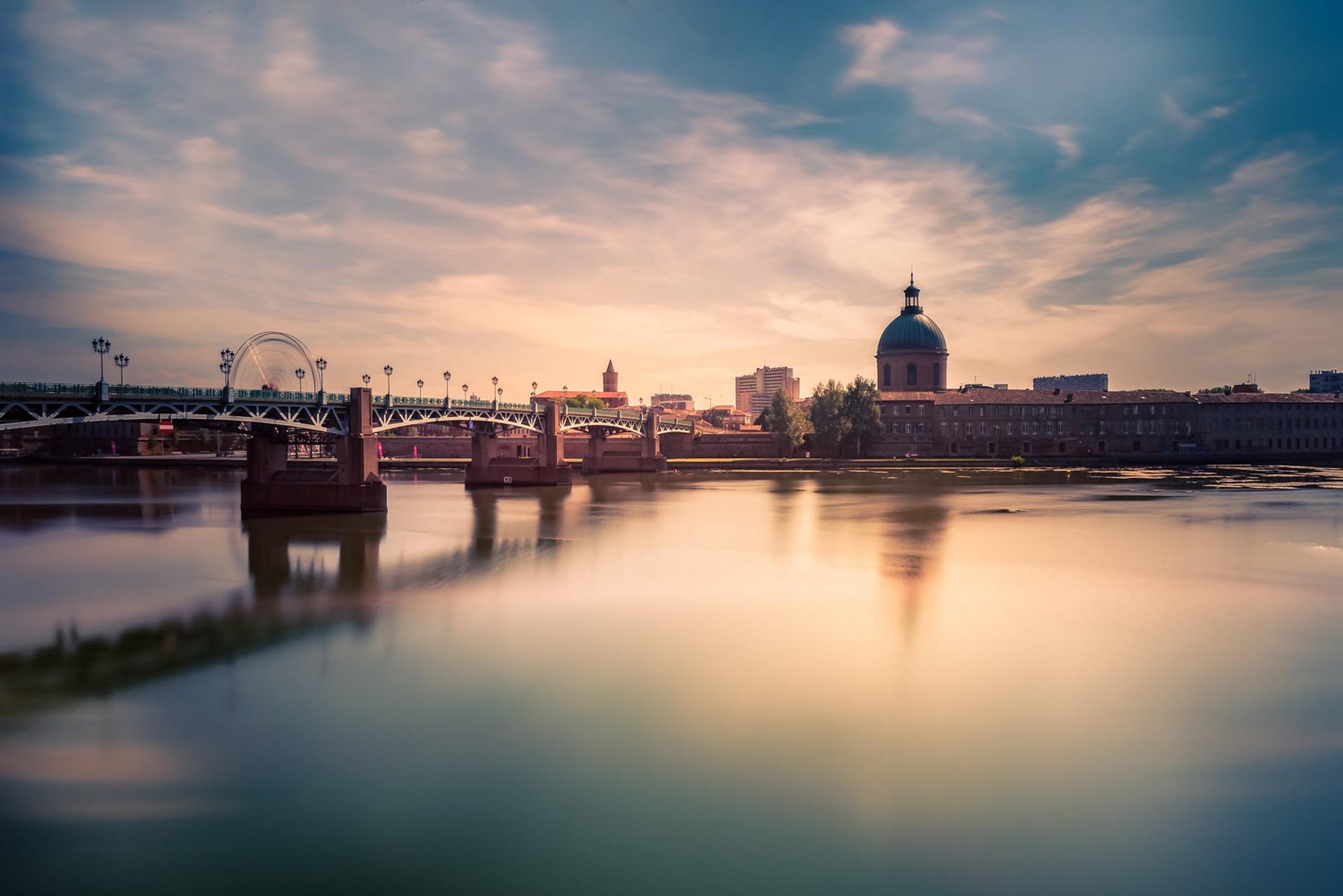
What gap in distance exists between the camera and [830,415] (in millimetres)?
103250

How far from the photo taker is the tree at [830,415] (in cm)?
10306

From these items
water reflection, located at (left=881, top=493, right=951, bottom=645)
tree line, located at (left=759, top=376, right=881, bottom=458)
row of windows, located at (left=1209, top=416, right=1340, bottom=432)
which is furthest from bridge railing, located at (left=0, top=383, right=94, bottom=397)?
row of windows, located at (left=1209, top=416, right=1340, bottom=432)

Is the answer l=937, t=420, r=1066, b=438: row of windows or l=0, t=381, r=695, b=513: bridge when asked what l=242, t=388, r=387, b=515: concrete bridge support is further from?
l=937, t=420, r=1066, b=438: row of windows

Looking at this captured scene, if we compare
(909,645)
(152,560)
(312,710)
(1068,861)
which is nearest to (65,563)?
(152,560)

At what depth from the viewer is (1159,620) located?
23562 mm

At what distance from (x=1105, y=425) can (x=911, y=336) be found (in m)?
29.3

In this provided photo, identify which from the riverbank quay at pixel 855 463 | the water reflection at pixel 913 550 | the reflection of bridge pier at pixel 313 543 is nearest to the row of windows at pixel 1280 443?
the riverbank quay at pixel 855 463

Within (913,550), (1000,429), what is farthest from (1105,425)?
(913,550)

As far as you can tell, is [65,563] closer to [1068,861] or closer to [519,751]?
[519,751]

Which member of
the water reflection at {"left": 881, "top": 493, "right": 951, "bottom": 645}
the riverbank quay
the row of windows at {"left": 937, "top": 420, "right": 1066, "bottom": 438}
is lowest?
the water reflection at {"left": 881, "top": 493, "right": 951, "bottom": 645}

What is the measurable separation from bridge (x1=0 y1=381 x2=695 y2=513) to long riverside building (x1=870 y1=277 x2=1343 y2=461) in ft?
179

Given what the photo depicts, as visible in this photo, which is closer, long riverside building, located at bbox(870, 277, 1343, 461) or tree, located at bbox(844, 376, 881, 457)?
tree, located at bbox(844, 376, 881, 457)

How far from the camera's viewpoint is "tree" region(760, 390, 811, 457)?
10321 cm

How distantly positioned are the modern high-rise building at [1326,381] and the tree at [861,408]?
127 metres
